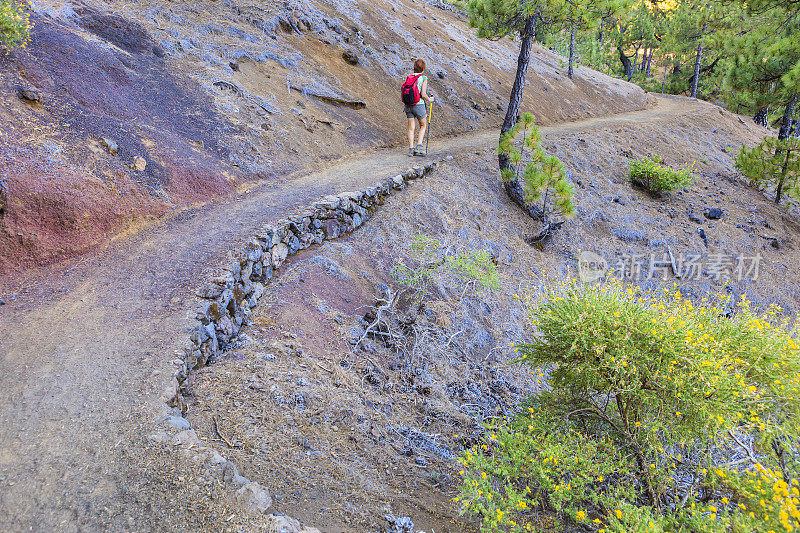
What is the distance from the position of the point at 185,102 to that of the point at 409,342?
631cm

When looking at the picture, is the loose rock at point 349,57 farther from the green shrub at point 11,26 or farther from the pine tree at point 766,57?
the pine tree at point 766,57

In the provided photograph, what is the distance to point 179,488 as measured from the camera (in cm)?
258

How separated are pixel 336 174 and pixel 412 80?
2.58 meters

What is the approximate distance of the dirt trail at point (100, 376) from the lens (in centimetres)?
246

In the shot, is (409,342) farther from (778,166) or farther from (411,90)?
(778,166)

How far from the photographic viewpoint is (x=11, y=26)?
6.00 metres

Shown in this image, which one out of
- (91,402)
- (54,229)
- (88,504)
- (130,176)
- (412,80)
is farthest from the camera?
(412,80)

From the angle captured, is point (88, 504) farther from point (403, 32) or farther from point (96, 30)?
point (403, 32)

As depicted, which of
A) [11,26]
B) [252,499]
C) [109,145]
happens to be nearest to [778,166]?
[252,499]

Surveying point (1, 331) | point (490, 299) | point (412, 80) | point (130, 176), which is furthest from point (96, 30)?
point (490, 299)

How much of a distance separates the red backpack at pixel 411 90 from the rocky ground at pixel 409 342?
1605mm

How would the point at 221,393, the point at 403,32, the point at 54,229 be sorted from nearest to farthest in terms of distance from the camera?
1. the point at 221,393
2. the point at 54,229
3. the point at 403,32

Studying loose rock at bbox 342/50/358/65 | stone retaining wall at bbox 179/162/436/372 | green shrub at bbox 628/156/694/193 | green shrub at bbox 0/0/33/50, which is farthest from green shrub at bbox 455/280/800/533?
loose rock at bbox 342/50/358/65

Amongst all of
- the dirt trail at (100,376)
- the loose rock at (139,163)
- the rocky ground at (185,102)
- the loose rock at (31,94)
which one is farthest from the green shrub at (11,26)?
the dirt trail at (100,376)
